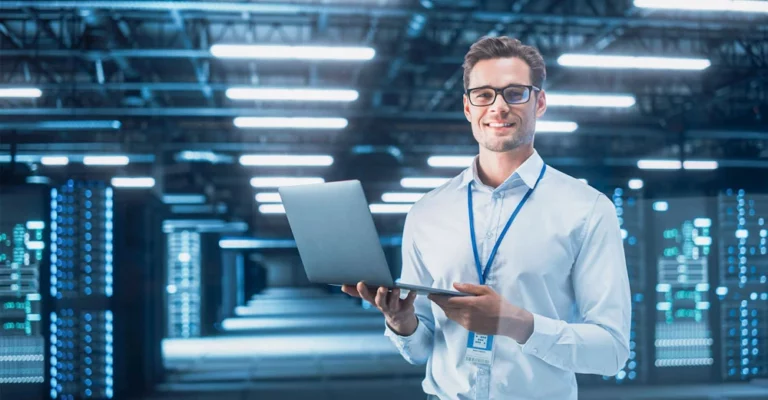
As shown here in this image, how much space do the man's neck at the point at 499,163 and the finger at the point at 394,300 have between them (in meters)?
0.32

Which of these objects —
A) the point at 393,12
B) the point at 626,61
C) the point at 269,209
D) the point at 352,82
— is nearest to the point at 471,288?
the point at 626,61

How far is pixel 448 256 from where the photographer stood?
59.0 inches

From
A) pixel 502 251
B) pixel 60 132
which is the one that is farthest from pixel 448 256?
pixel 60 132

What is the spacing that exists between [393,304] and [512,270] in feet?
0.80

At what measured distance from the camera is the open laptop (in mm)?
1338

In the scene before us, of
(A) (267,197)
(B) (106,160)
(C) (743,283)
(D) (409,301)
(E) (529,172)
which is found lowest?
(C) (743,283)

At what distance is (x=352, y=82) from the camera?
11523 millimetres

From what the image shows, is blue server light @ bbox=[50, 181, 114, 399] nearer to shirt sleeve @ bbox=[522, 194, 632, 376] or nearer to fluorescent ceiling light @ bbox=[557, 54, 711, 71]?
fluorescent ceiling light @ bbox=[557, 54, 711, 71]

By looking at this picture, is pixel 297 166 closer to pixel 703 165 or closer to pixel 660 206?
pixel 703 165

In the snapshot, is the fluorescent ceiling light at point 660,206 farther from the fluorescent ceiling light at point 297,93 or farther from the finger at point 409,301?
the finger at point 409,301

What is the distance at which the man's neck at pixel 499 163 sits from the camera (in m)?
1.48

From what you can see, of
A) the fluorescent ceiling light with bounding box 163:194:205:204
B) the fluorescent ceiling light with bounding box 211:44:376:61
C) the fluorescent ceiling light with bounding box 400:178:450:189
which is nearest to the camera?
the fluorescent ceiling light with bounding box 211:44:376:61

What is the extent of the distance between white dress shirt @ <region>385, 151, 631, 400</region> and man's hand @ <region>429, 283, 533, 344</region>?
3cm

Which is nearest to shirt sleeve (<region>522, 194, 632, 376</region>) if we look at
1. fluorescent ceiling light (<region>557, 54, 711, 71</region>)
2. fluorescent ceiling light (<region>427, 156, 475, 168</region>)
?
fluorescent ceiling light (<region>557, 54, 711, 71</region>)
